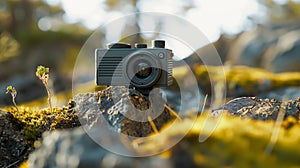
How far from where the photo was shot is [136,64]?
254 cm

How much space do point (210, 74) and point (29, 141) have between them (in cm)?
488

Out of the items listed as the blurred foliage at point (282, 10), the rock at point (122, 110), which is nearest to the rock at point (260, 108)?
the rock at point (122, 110)

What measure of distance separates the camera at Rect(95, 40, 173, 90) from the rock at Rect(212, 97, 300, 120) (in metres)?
0.57

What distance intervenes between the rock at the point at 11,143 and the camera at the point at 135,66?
2.21 ft

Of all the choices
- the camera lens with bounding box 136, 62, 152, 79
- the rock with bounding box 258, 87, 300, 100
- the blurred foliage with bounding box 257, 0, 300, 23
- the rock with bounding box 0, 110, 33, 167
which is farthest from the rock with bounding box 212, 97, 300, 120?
the blurred foliage with bounding box 257, 0, 300, 23

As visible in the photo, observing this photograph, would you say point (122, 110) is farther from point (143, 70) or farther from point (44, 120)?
point (44, 120)

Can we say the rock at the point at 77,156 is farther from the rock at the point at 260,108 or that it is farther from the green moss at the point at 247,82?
the green moss at the point at 247,82

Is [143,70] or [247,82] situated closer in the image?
[143,70]

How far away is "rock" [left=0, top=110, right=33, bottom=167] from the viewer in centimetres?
228

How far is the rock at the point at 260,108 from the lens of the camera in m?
1.93

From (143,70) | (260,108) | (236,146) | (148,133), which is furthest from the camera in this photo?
(143,70)

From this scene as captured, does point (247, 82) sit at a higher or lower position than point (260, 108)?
lower

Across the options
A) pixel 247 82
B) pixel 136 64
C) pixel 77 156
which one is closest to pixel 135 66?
pixel 136 64

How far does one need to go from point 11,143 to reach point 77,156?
125cm
